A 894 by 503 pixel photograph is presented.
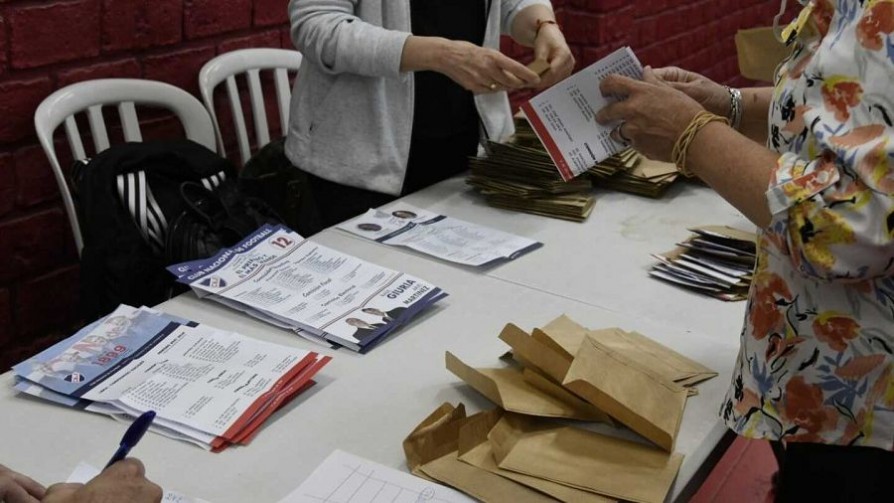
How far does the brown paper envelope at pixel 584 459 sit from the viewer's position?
1.04 metres

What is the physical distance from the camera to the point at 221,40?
7.64 ft

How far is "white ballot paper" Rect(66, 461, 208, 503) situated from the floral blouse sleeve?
2.33 feet

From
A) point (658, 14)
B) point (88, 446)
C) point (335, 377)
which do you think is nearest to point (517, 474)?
point (335, 377)

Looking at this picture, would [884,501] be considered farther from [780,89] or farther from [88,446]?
[88,446]

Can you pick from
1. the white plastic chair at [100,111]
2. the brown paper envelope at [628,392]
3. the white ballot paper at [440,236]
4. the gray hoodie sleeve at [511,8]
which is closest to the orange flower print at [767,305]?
the brown paper envelope at [628,392]

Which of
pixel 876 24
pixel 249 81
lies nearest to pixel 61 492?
pixel 876 24

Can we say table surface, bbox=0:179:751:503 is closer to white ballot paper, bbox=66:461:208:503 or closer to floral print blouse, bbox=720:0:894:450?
white ballot paper, bbox=66:461:208:503

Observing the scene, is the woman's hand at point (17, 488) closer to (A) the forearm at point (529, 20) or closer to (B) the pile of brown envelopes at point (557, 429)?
(B) the pile of brown envelopes at point (557, 429)

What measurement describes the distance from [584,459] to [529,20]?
1.31 m

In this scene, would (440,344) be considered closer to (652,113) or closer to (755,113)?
(652,113)

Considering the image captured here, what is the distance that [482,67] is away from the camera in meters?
1.75

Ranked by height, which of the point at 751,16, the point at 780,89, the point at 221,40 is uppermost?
the point at 780,89

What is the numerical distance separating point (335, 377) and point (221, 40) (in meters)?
1.32

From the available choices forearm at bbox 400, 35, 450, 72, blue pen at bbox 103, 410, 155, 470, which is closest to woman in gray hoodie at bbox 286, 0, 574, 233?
forearm at bbox 400, 35, 450, 72
